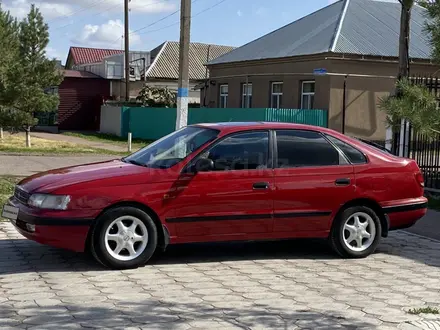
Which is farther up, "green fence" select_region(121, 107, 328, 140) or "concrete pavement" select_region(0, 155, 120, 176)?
"green fence" select_region(121, 107, 328, 140)

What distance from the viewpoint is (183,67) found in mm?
13891

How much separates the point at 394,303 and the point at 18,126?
20745 millimetres

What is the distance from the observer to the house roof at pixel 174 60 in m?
51.4

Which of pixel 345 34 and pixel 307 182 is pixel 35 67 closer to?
pixel 345 34

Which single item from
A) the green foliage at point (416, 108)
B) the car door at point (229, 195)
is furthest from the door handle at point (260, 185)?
the green foliage at point (416, 108)

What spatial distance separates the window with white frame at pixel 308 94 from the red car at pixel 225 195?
22.0 m

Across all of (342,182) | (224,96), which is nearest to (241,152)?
(342,182)

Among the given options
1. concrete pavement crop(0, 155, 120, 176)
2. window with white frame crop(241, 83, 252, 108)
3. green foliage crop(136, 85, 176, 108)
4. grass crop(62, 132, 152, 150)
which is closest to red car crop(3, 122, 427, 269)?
concrete pavement crop(0, 155, 120, 176)

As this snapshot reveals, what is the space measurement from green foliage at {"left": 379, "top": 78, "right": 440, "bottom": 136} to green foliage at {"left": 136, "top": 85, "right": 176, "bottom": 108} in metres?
32.9

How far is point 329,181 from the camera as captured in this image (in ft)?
24.6

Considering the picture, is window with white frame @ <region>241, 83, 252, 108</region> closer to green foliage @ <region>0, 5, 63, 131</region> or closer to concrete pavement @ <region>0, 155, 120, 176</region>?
green foliage @ <region>0, 5, 63, 131</region>

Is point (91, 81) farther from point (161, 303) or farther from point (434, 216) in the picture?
point (161, 303)

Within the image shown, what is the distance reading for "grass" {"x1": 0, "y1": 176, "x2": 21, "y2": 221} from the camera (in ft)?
36.8

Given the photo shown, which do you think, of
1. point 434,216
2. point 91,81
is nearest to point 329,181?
point 434,216
